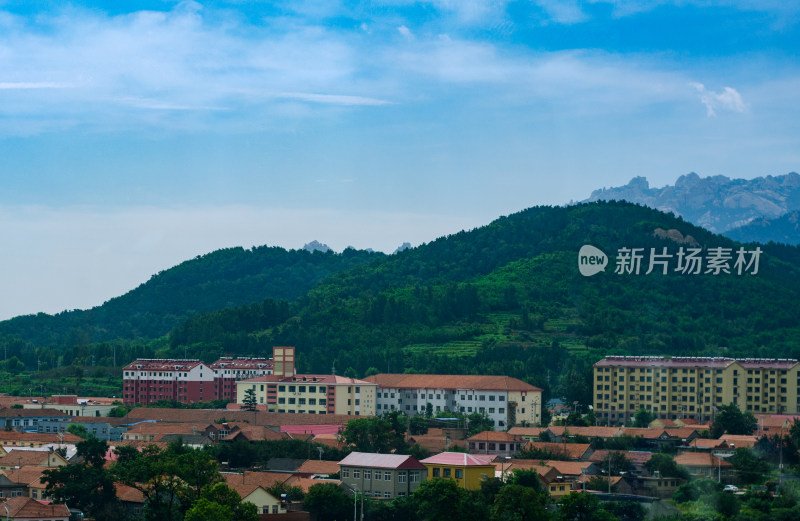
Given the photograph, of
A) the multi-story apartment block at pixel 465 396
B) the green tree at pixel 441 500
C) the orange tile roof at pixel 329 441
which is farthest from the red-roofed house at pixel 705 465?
the multi-story apartment block at pixel 465 396

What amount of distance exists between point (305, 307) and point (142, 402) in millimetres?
24422

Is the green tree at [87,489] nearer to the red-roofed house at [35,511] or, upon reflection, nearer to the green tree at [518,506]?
the red-roofed house at [35,511]

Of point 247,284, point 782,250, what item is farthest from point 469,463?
point 247,284

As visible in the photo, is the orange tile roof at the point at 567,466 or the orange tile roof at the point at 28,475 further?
the orange tile roof at the point at 567,466

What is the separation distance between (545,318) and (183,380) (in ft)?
73.7

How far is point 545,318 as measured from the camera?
7138cm

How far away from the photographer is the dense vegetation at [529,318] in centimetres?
6550

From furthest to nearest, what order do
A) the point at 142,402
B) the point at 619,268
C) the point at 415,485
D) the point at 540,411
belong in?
the point at 619,268 → the point at 142,402 → the point at 540,411 → the point at 415,485

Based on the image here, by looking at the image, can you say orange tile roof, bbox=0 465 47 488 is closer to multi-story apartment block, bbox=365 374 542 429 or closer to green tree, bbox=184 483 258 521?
green tree, bbox=184 483 258 521

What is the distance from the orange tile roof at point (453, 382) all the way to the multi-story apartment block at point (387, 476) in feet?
68.7

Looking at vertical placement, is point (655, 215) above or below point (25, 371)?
above

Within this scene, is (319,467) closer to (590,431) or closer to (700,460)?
(700,460)

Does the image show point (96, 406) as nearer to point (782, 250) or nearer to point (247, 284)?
point (782, 250)

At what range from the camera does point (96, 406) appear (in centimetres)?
5522
